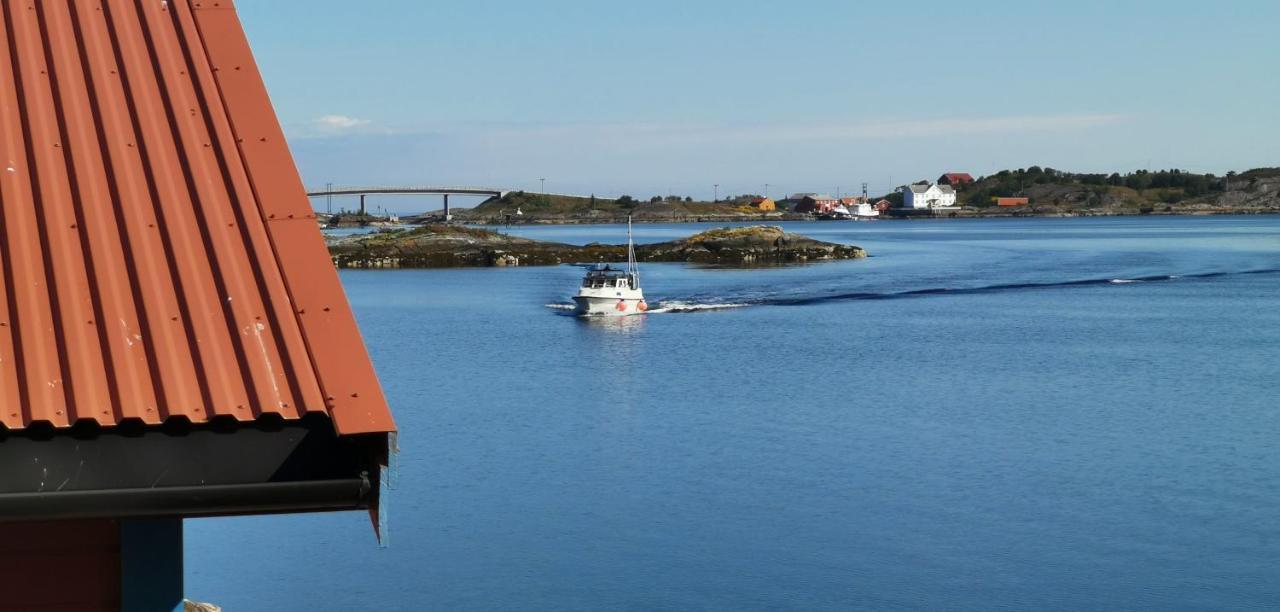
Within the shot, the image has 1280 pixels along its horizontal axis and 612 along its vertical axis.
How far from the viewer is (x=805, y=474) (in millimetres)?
24938

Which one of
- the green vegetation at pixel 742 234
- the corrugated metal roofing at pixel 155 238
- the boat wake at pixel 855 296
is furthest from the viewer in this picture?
the green vegetation at pixel 742 234

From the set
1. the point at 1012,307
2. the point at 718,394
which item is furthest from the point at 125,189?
the point at 1012,307

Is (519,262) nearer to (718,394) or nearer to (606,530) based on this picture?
(718,394)

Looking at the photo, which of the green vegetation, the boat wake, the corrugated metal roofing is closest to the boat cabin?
the boat wake

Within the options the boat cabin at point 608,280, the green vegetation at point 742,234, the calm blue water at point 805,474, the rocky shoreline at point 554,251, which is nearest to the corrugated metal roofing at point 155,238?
the calm blue water at point 805,474

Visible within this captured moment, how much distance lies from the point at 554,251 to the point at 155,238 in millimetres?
97235

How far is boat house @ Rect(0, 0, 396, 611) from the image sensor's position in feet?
14.0

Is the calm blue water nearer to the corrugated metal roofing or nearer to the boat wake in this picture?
the boat wake

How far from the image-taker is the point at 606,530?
2116 cm

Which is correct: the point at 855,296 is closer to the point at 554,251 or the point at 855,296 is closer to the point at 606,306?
the point at 606,306

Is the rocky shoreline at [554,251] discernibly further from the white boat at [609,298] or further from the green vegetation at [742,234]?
the white boat at [609,298]

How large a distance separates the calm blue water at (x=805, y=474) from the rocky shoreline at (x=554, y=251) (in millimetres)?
42462

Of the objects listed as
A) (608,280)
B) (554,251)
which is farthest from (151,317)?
(554,251)

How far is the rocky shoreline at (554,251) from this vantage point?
97.1 meters
